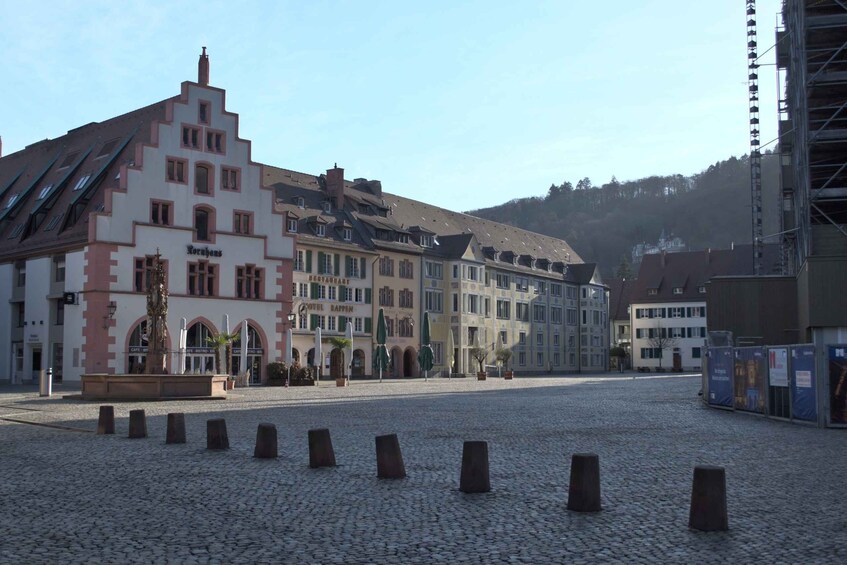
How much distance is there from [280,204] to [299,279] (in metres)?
5.07

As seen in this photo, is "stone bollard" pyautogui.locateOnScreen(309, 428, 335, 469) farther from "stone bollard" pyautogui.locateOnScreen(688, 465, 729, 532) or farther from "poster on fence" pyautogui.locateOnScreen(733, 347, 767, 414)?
"poster on fence" pyautogui.locateOnScreen(733, 347, 767, 414)

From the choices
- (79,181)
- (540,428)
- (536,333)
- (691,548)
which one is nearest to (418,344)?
(536,333)

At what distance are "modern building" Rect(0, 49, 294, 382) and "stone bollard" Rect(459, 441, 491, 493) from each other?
3656 centimetres

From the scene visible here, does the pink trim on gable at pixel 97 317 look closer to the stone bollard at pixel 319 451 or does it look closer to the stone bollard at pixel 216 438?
the stone bollard at pixel 216 438

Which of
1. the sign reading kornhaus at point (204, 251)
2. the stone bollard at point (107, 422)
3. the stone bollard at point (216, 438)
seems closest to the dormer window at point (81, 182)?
the sign reading kornhaus at point (204, 251)

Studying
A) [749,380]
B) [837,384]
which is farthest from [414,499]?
[749,380]

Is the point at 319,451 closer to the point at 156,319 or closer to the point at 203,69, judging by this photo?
the point at 156,319

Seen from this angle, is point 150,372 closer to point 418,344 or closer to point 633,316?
point 418,344

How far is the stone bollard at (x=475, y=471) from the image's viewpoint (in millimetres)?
11398

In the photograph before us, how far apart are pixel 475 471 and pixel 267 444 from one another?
4.53 metres

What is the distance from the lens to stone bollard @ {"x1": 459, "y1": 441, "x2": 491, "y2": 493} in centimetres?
1140

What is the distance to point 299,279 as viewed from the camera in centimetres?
6253

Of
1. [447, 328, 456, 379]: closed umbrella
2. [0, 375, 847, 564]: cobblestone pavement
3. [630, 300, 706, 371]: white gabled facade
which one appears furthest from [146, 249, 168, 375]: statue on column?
[630, 300, 706, 371]: white gabled facade

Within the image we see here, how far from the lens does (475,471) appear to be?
449 inches
